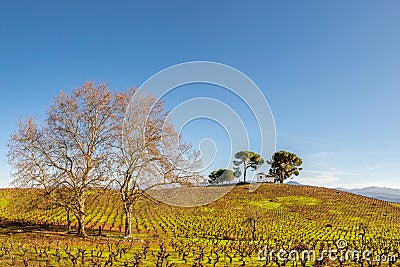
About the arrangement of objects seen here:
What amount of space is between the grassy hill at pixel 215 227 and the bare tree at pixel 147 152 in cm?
222

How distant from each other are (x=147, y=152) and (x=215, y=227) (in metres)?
15.7

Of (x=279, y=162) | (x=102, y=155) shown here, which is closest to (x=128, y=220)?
(x=102, y=155)

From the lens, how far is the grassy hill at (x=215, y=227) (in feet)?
66.0

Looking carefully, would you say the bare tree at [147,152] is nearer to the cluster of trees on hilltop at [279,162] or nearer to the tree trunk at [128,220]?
the tree trunk at [128,220]

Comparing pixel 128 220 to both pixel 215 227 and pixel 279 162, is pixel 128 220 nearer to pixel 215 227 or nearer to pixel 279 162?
pixel 215 227

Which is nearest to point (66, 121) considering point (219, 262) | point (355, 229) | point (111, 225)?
point (111, 225)

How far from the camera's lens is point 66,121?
2652 cm

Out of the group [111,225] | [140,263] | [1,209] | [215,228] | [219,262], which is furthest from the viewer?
[1,209]

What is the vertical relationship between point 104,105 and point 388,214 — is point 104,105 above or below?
above

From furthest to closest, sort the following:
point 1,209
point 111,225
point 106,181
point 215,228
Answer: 1. point 1,209
2. point 215,228
3. point 111,225
4. point 106,181

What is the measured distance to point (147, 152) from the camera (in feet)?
87.5

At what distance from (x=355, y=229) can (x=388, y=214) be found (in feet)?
64.4

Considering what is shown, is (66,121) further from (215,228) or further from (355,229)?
(355,229)

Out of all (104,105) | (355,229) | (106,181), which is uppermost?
(104,105)
